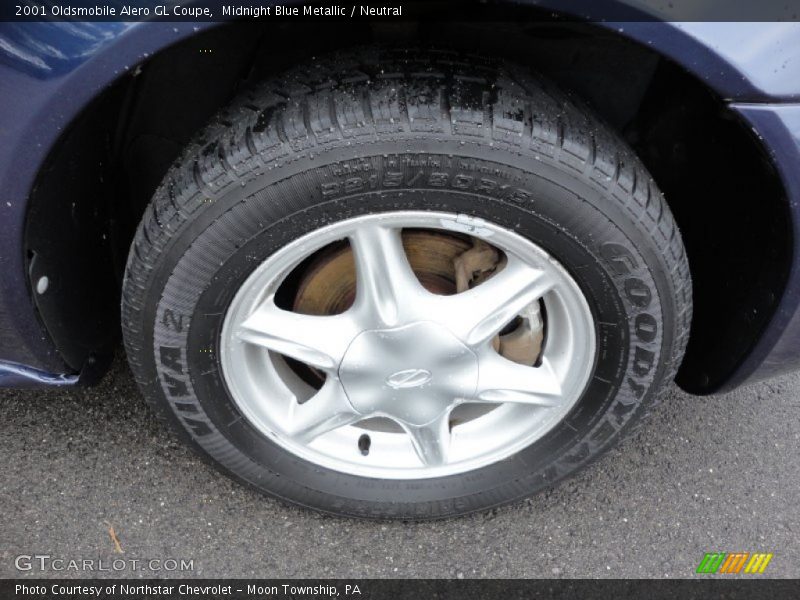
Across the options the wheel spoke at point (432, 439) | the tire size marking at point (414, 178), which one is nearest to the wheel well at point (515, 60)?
the tire size marking at point (414, 178)

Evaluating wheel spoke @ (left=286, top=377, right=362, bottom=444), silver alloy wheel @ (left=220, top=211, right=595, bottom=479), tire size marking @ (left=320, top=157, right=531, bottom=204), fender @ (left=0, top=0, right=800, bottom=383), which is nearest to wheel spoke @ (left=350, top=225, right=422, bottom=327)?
silver alloy wheel @ (left=220, top=211, right=595, bottom=479)

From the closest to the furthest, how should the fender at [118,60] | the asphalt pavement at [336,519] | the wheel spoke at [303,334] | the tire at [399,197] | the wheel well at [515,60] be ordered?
the fender at [118,60]
the tire at [399,197]
the wheel well at [515,60]
the wheel spoke at [303,334]
the asphalt pavement at [336,519]

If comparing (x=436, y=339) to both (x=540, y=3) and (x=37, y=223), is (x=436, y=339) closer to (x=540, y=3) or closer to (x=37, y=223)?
(x=540, y=3)

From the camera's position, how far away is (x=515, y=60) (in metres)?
1.55

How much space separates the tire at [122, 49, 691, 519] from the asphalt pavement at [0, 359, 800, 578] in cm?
38

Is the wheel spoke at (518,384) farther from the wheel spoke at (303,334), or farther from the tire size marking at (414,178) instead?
the tire size marking at (414,178)

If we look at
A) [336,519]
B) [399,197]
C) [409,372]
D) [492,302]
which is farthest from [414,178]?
[336,519]

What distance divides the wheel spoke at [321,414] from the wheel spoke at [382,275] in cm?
23

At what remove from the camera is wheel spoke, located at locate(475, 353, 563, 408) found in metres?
1.69

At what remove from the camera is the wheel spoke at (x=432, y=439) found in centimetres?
175

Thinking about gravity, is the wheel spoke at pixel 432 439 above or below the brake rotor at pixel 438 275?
below

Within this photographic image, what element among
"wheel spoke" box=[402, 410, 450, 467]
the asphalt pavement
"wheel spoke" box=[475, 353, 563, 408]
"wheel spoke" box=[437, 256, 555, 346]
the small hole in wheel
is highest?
"wheel spoke" box=[437, 256, 555, 346]

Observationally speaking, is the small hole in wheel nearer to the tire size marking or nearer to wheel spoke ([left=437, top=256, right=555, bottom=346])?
wheel spoke ([left=437, top=256, right=555, bottom=346])
